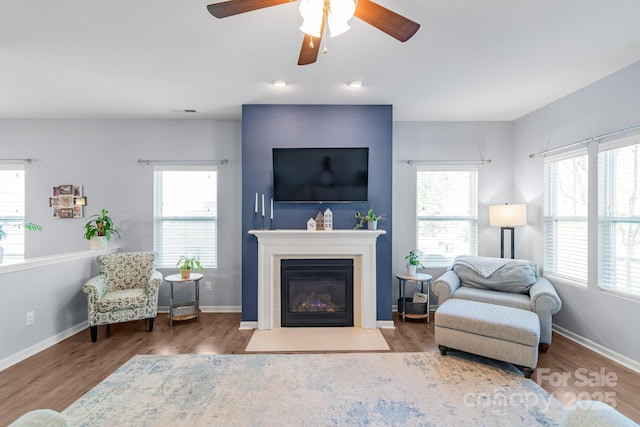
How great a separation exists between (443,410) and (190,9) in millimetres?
3168

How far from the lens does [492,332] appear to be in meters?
2.64

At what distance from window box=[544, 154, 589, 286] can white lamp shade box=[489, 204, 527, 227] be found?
0.28 m

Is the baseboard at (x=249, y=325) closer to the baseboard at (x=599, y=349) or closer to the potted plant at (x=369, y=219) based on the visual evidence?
the potted plant at (x=369, y=219)

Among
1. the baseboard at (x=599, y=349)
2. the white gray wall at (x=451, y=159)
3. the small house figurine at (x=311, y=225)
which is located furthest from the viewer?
the white gray wall at (x=451, y=159)

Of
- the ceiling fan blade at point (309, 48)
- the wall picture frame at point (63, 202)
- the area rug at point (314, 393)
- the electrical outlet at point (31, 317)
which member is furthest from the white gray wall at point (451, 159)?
the wall picture frame at point (63, 202)

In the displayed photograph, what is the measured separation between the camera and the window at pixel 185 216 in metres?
4.46

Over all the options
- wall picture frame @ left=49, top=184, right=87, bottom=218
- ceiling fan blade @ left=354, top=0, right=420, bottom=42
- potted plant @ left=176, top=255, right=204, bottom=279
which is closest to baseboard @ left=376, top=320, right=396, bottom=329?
potted plant @ left=176, top=255, right=204, bottom=279

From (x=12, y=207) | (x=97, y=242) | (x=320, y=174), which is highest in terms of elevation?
(x=320, y=174)

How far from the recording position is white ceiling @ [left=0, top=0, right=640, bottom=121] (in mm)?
2088

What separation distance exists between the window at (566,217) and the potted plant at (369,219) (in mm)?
2030

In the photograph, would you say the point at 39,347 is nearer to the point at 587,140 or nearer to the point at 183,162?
A: the point at 183,162

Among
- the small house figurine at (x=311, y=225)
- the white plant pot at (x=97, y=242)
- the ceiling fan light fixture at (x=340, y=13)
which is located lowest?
the white plant pot at (x=97, y=242)

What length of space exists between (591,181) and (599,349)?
1.65 m

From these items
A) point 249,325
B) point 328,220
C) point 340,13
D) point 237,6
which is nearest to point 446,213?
point 328,220
